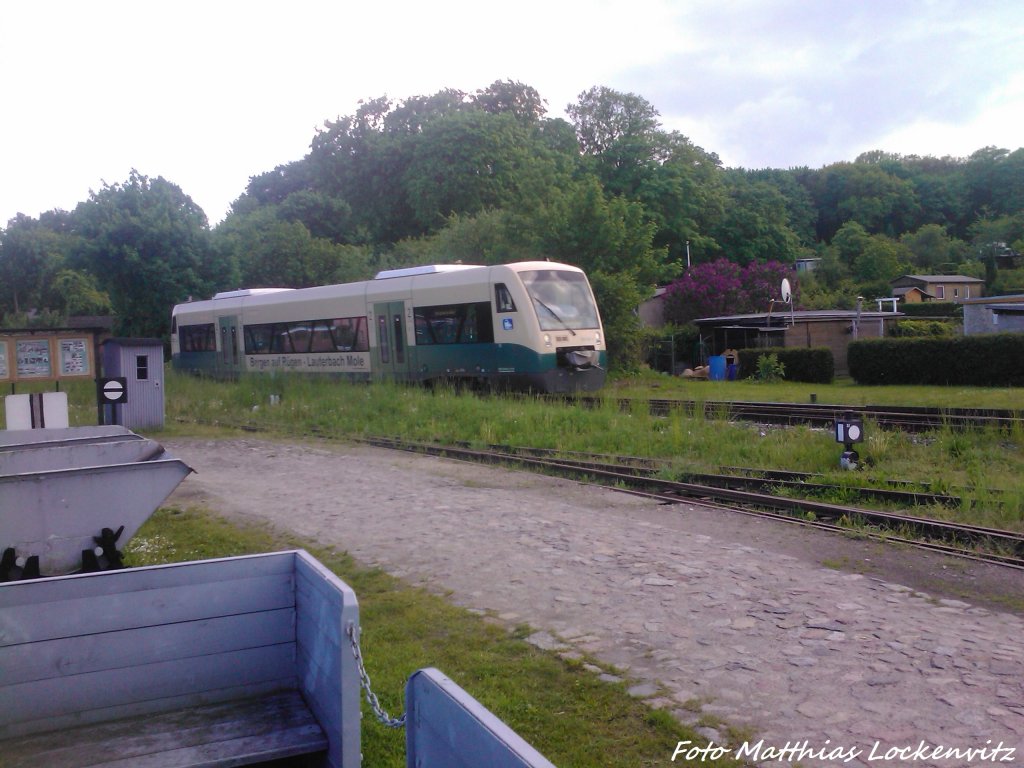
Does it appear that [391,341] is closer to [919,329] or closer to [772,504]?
[772,504]

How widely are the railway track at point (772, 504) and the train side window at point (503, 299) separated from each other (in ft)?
19.1

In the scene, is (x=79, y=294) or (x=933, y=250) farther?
(x=933, y=250)

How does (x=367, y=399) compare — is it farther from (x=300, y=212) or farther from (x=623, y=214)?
(x=300, y=212)

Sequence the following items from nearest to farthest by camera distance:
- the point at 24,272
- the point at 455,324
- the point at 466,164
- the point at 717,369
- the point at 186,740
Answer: the point at 186,740 → the point at 455,324 → the point at 717,369 → the point at 466,164 → the point at 24,272

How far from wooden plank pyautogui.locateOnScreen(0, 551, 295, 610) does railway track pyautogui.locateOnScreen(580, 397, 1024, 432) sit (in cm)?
1178

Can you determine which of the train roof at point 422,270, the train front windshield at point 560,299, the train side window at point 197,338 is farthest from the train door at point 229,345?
the train front windshield at point 560,299

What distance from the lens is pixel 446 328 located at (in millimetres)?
22438

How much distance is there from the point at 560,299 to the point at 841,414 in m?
7.19

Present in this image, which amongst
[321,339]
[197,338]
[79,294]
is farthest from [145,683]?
[79,294]

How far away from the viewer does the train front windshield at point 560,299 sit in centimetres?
2092

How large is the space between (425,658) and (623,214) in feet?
89.3

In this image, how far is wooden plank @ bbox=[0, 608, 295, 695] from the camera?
4086 millimetres

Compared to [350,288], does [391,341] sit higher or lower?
lower

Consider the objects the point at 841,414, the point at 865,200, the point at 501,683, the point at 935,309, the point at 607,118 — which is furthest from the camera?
the point at 865,200
